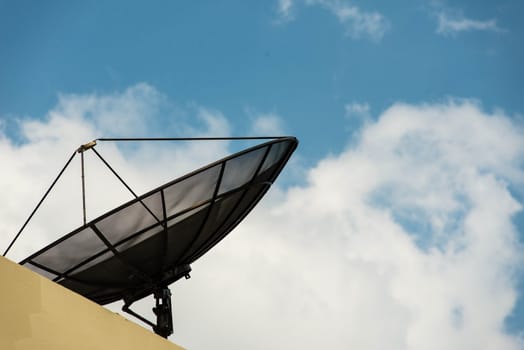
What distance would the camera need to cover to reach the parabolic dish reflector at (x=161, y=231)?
38.2ft

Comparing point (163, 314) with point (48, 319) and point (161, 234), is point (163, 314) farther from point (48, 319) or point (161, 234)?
point (48, 319)

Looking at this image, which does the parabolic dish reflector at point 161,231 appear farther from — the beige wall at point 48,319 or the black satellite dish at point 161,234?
the beige wall at point 48,319

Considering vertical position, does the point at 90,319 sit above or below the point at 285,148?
below

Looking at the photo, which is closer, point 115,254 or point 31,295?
point 31,295

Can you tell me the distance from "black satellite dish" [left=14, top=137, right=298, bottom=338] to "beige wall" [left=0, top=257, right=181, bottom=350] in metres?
3.86

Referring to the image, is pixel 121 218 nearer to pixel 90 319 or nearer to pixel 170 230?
pixel 170 230

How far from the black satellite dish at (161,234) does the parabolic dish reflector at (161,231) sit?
16 mm

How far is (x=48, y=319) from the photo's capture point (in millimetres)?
6445

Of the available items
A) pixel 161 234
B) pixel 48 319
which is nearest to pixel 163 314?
pixel 161 234

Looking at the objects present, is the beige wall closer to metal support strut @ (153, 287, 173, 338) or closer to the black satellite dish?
the black satellite dish

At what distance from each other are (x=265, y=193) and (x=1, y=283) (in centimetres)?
829

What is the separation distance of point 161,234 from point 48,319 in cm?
610

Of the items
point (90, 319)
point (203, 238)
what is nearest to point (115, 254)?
point (203, 238)

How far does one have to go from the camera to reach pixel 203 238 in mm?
13516
